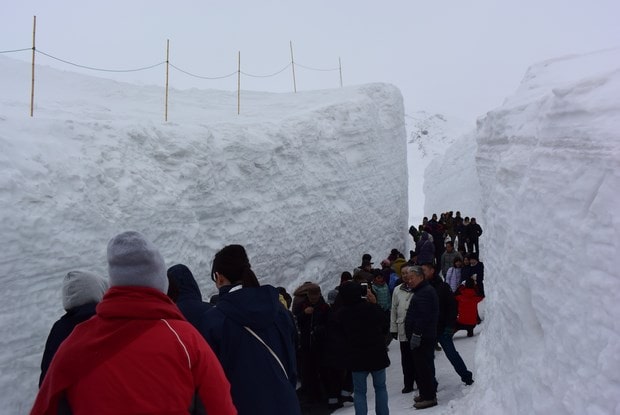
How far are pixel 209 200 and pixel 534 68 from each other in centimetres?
530

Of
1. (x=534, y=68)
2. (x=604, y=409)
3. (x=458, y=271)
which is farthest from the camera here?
(x=458, y=271)

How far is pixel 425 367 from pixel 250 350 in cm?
371

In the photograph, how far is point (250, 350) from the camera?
3.20 metres

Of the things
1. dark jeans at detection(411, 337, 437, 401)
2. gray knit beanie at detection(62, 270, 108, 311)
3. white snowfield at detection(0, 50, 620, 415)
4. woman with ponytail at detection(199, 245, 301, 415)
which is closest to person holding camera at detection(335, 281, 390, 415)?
dark jeans at detection(411, 337, 437, 401)

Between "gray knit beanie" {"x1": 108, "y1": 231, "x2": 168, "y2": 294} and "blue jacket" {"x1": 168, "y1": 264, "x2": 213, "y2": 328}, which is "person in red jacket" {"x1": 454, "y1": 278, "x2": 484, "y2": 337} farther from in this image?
"gray knit beanie" {"x1": 108, "y1": 231, "x2": 168, "y2": 294}

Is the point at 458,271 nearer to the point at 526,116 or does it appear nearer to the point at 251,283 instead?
the point at 526,116

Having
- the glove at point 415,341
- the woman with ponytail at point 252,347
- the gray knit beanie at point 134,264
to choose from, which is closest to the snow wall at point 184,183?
the glove at point 415,341

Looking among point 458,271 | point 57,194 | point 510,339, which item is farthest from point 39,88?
point 510,339

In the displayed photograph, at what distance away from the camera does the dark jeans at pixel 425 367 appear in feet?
21.1

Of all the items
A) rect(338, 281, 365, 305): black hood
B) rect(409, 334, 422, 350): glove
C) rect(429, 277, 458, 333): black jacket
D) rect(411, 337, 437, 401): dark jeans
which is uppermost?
rect(338, 281, 365, 305): black hood

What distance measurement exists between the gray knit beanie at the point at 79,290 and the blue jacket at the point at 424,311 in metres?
3.60

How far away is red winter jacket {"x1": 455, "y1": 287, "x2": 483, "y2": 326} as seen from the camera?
29.4ft

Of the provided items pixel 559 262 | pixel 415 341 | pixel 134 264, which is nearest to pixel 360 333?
pixel 415 341

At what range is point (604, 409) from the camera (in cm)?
304
